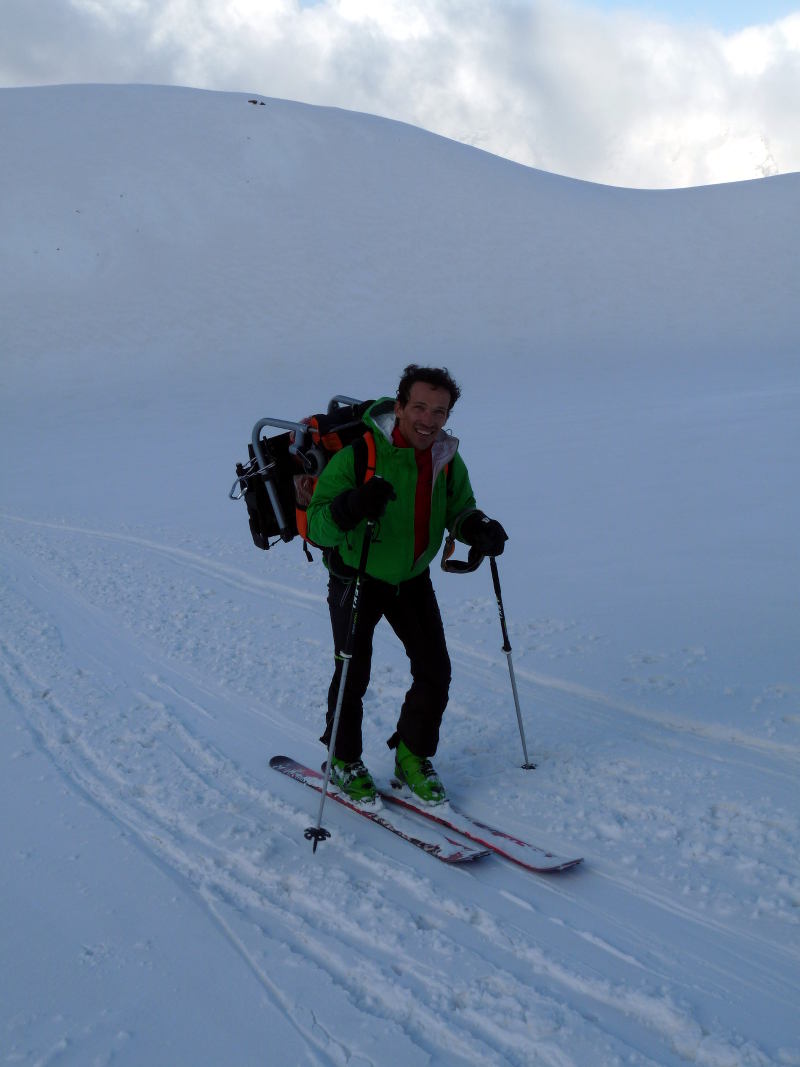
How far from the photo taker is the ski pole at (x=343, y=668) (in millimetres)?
3879

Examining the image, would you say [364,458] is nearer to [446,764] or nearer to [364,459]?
[364,459]

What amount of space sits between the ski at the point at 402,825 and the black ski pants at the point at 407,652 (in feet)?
0.79

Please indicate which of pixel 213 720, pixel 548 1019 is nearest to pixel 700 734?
pixel 548 1019

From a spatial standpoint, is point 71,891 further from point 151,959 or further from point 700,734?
point 700,734

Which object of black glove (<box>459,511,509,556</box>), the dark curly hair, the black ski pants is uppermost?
the dark curly hair

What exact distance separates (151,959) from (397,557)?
180cm

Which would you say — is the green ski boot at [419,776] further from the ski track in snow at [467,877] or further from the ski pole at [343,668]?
the ski pole at [343,668]

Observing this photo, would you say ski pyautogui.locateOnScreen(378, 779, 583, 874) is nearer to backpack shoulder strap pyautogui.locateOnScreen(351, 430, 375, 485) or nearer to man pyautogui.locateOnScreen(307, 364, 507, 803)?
man pyautogui.locateOnScreen(307, 364, 507, 803)

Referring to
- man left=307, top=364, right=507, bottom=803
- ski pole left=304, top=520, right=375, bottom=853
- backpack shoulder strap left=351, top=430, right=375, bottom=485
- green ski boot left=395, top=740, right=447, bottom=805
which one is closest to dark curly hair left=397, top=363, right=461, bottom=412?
man left=307, top=364, right=507, bottom=803

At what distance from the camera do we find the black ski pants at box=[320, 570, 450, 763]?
4164 millimetres

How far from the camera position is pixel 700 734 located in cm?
482

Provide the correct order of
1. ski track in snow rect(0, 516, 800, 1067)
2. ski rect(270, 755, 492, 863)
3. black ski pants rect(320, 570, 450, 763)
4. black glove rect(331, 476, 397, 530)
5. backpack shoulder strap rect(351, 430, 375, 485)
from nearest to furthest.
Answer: ski track in snow rect(0, 516, 800, 1067) → black glove rect(331, 476, 397, 530) → ski rect(270, 755, 492, 863) → backpack shoulder strap rect(351, 430, 375, 485) → black ski pants rect(320, 570, 450, 763)

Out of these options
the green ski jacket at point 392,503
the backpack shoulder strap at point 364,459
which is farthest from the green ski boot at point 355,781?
the backpack shoulder strap at point 364,459

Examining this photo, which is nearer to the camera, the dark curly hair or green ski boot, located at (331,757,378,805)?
the dark curly hair
